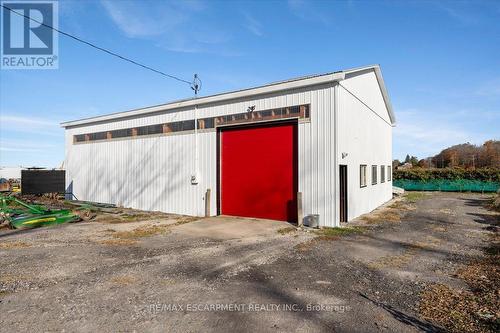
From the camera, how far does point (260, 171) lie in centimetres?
1309

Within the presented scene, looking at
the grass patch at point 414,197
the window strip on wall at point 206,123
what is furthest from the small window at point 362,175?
the grass patch at point 414,197

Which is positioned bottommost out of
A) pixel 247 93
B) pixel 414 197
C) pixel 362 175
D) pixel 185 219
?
pixel 414 197

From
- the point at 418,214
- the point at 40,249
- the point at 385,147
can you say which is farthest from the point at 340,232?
the point at 385,147

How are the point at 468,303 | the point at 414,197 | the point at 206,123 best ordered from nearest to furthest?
1. the point at 468,303
2. the point at 206,123
3. the point at 414,197

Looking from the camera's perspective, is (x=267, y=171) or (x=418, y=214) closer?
(x=267, y=171)

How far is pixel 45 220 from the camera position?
11656 mm

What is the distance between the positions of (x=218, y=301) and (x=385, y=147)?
20934mm

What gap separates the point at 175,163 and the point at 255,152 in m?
4.90

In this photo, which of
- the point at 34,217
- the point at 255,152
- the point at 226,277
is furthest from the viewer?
the point at 255,152

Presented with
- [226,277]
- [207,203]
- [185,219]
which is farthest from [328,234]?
[185,219]

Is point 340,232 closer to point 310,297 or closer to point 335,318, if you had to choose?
point 310,297

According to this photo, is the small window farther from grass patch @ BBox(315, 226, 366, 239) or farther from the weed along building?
grass patch @ BBox(315, 226, 366, 239)

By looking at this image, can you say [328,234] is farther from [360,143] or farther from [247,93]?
[247,93]

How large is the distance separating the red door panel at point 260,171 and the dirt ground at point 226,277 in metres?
1.99
